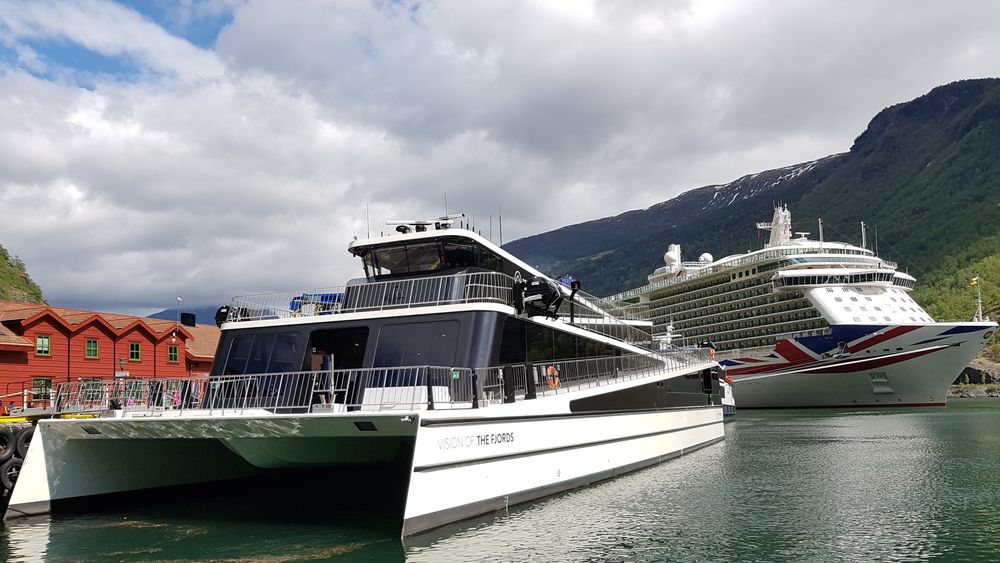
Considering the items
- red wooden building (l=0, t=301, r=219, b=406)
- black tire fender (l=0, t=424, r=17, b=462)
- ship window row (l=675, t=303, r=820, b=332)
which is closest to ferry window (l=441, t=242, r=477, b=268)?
black tire fender (l=0, t=424, r=17, b=462)

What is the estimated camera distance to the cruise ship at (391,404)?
10.6 m

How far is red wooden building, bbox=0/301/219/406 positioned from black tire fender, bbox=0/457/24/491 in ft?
Result: 29.5

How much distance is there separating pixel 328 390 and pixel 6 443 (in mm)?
6532

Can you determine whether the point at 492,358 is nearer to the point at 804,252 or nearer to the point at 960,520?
the point at 960,520

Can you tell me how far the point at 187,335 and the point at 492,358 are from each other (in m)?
24.5

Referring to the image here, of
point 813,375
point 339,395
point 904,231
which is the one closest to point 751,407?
point 813,375

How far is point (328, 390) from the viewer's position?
1097cm

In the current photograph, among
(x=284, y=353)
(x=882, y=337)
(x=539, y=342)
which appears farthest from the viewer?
(x=882, y=337)

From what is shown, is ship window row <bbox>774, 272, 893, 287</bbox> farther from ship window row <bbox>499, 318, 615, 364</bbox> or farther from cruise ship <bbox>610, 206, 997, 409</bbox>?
ship window row <bbox>499, 318, 615, 364</bbox>

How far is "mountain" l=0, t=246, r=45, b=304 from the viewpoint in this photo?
135 feet

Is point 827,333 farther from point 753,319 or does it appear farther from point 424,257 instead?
point 424,257

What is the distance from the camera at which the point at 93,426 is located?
1150 centimetres

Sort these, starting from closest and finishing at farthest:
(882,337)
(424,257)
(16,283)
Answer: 1. (424,257)
2. (16,283)
3. (882,337)

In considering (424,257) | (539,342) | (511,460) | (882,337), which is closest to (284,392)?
(511,460)
